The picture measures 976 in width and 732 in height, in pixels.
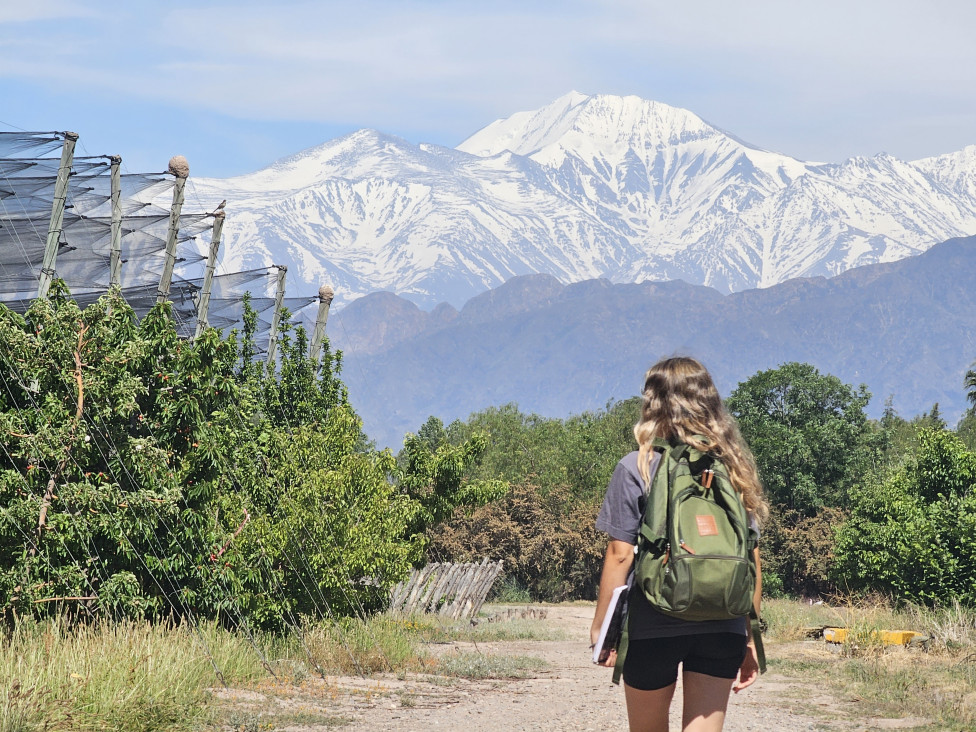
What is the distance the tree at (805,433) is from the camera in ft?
119

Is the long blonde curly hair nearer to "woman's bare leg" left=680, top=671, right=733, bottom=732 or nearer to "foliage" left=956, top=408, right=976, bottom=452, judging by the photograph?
"woman's bare leg" left=680, top=671, right=733, bottom=732

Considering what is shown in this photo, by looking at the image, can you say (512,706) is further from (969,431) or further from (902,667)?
(969,431)

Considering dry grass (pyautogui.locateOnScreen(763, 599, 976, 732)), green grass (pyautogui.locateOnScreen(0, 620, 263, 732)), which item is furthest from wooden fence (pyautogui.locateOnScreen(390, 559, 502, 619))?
green grass (pyautogui.locateOnScreen(0, 620, 263, 732))

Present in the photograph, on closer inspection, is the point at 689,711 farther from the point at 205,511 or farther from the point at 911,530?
the point at 911,530

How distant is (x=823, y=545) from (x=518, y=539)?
9472 millimetres

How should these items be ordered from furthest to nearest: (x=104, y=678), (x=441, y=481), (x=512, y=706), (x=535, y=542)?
1. (x=535, y=542)
2. (x=441, y=481)
3. (x=512, y=706)
4. (x=104, y=678)

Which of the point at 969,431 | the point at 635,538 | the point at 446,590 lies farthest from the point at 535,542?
the point at 635,538

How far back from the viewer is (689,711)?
161 inches

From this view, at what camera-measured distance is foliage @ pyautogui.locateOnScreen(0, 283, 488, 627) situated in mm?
9781

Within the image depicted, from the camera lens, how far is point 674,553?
3863 millimetres

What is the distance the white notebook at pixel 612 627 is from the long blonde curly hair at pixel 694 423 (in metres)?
0.41

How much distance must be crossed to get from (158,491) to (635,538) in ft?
23.8

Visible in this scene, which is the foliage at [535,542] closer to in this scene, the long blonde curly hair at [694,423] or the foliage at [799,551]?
the foliage at [799,551]

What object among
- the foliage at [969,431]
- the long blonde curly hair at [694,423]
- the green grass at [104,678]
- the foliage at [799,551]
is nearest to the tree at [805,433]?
the foliage at [799,551]
